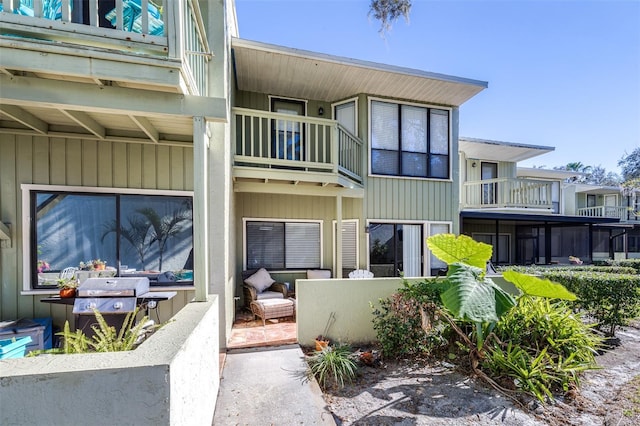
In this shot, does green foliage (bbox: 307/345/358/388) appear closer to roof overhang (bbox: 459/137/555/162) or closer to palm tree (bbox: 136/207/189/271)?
palm tree (bbox: 136/207/189/271)

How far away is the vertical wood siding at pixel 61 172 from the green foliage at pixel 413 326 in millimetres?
3157

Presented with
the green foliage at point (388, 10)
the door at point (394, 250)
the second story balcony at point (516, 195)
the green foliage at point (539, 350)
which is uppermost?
the green foliage at point (388, 10)

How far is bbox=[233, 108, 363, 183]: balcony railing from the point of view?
5766 millimetres

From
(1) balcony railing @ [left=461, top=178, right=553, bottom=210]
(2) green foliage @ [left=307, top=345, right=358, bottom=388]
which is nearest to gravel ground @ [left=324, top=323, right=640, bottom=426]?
(2) green foliage @ [left=307, top=345, right=358, bottom=388]

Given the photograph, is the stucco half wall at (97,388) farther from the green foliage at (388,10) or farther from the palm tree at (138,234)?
the green foliage at (388,10)

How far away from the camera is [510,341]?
3533 millimetres

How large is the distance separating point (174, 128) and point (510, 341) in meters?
5.19

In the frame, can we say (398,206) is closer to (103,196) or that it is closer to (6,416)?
(103,196)

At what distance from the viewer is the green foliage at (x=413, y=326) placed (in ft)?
13.1

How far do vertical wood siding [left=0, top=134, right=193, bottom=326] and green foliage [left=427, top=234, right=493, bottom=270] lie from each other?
3900mm

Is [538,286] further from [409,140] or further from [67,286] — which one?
[67,286]

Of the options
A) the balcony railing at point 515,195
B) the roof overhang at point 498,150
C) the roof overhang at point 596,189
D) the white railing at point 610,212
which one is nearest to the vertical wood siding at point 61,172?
the roof overhang at point 498,150

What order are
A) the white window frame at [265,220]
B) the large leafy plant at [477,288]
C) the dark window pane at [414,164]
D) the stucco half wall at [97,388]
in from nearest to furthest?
the stucco half wall at [97,388], the large leafy plant at [477,288], the white window frame at [265,220], the dark window pane at [414,164]

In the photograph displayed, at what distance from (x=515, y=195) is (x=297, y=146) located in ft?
27.3
